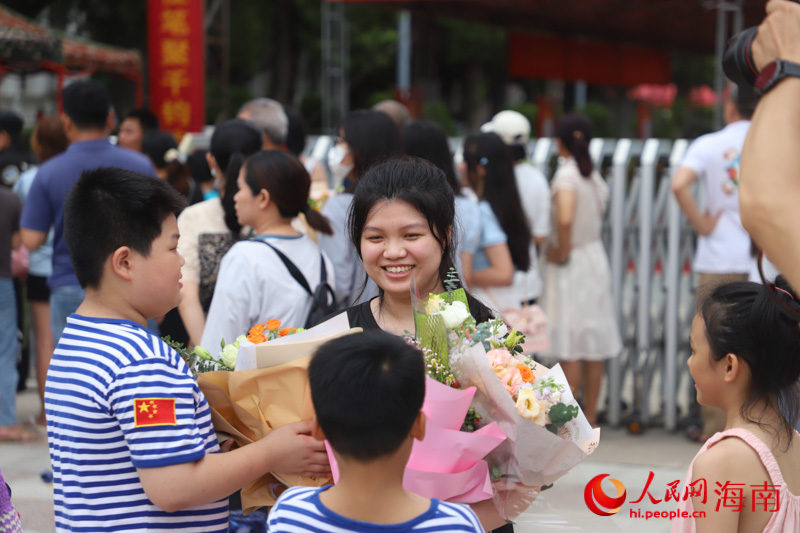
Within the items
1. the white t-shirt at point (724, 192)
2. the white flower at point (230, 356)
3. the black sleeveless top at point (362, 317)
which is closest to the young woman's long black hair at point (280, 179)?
the black sleeveless top at point (362, 317)

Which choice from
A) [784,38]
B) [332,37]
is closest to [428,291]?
[784,38]

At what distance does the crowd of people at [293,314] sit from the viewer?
1581 millimetres

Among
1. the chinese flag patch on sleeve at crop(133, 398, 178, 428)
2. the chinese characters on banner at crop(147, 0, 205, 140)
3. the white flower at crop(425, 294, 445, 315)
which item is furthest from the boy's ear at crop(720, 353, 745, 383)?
the chinese characters on banner at crop(147, 0, 205, 140)

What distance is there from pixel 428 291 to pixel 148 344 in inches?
34.5

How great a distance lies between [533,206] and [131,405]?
149 inches

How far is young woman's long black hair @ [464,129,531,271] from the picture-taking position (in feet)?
15.6

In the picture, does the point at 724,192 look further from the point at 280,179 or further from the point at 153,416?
the point at 153,416

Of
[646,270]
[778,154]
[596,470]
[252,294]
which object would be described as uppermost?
[778,154]

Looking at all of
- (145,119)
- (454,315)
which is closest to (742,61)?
(454,315)

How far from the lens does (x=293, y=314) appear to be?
3.33 metres

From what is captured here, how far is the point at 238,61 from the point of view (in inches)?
866

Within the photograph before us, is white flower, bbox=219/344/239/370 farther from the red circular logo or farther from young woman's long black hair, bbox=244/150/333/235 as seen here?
young woman's long black hair, bbox=244/150/333/235

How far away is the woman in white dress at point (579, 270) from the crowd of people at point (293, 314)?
73 centimetres

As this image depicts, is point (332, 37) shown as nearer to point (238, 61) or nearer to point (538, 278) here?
point (538, 278)
